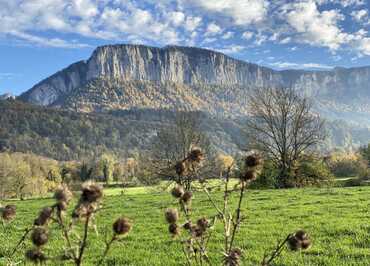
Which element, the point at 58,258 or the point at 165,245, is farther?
the point at 165,245

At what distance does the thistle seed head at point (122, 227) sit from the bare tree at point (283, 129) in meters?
36.1

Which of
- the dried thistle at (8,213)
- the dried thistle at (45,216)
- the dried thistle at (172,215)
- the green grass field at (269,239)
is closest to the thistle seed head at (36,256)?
the dried thistle at (45,216)

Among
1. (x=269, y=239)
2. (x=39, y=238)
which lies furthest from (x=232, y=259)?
(x=269, y=239)

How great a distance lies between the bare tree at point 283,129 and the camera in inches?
1532

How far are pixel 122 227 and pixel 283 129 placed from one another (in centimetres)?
3885

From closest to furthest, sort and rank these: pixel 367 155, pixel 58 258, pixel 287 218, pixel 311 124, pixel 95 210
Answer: pixel 95 210 → pixel 58 258 → pixel 287 218 → pixel 311 124 → pixel 367 155

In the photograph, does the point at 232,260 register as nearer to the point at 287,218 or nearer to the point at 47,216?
the point at 47,216

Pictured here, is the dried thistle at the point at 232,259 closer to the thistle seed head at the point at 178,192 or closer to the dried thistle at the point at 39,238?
the thistle seed head at the point at 178,192

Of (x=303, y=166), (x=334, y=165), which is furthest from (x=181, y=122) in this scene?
(x=334, y=165)

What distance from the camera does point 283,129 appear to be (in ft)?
131

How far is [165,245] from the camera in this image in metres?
11.1

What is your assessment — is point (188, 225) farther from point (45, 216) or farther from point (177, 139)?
point (177, 139)

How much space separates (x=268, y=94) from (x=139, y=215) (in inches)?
1043

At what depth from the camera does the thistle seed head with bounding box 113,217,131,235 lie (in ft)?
6.14
